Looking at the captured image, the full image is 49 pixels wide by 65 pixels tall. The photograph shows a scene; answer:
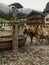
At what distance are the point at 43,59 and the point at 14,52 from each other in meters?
0.93

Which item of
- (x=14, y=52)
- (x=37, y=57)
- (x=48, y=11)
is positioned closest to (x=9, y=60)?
(x=14, y=52)

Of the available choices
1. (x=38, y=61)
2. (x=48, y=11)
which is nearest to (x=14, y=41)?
(x=38, y=61)

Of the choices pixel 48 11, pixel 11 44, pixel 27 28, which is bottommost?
pixel 11 44

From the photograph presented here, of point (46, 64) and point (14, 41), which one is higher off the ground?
point (14, 41)

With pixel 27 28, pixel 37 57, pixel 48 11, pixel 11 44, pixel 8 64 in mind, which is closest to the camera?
pixel 8 64

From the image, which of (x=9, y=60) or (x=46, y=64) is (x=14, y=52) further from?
(x=46, y=64)

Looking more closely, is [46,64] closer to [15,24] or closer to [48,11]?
[15,24]

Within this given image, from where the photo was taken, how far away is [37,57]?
5047mm

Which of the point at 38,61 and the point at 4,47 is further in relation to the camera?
the point at 4,47

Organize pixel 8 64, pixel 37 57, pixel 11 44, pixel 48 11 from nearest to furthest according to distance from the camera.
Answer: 1. pixel 8 64
2. pixel 37 57
3. pixel 11 44
4. pixel 48 11

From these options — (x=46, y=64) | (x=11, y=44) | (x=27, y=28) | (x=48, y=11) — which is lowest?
(x=46, y=64)

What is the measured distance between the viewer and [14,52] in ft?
17.1

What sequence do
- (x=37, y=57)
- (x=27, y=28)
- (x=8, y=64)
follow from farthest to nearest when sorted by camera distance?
A: (x=27, y=28) → (x=37, y=57) → (x=8, y=64)

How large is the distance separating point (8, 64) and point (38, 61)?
32.9 inches
